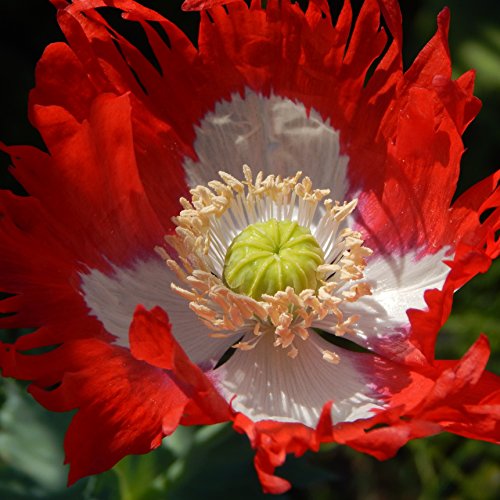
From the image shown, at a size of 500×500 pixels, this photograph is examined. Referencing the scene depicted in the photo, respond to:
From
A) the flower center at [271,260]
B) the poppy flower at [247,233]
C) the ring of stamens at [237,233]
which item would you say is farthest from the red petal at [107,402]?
the flower center at [271,260]

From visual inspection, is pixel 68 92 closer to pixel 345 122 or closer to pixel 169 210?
pixel 169 210

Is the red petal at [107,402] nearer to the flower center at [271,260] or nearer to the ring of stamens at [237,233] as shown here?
A: the ring of stamens at [237,233]

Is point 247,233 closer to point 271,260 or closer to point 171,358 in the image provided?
point 271,260

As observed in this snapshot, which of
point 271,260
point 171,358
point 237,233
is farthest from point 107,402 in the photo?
point 237,233

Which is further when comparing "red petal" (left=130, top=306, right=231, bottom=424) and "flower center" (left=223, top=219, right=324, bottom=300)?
"flower center" (left=223, top=219, right=324, bottom=300)

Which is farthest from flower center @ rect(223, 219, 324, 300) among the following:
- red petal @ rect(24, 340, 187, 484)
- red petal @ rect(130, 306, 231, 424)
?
red petal @ rect(130, 306, 231, 424)

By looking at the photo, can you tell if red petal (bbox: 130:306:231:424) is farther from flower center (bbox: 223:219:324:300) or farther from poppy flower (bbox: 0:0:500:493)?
flower center (bbox: 223:219:324:300)
